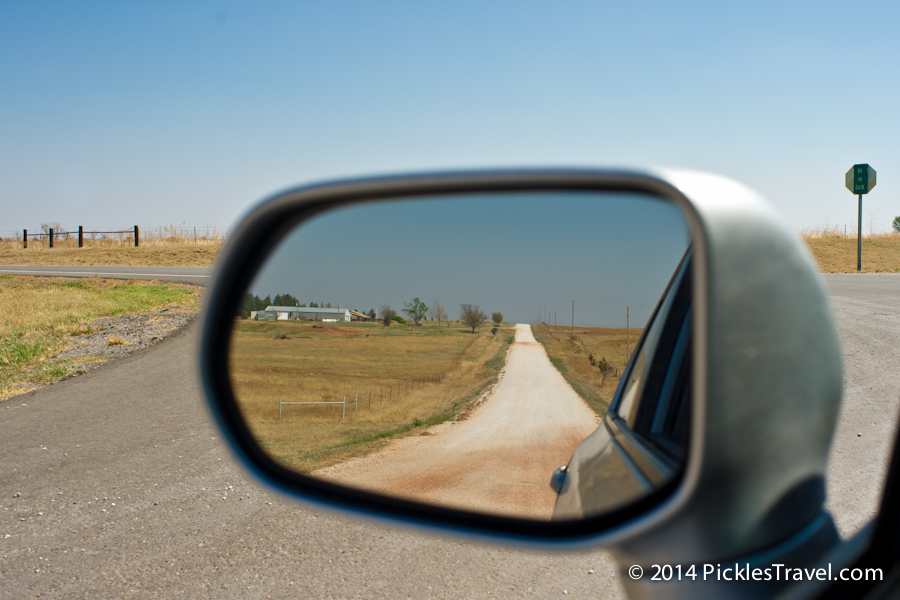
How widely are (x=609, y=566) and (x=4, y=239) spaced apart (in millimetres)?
82472

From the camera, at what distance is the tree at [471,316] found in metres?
1.57

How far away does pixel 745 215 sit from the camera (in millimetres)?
1126

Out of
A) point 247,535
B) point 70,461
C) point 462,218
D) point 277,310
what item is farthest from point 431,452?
point 70,461

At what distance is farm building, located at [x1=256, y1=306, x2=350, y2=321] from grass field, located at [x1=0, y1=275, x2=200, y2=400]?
32.4 ft

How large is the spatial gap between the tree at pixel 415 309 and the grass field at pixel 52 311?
34.5 feet

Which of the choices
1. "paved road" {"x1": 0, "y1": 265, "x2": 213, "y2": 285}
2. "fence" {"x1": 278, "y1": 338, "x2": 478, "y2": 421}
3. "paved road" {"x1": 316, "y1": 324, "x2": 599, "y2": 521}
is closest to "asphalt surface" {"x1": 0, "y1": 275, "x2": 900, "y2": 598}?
"paved road" {"x1": 316, "y1": 324, "x2": 599, "y2": 521}

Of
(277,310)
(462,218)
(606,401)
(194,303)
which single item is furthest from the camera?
(194,303)

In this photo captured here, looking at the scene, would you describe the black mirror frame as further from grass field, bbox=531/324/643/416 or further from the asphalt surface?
the asphalt surface

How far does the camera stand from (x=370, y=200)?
1813 mm

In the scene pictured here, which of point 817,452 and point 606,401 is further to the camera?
point 606,401

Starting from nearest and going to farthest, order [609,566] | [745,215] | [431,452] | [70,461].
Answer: [745,215] → [431,452] → [609,566] → [70,461]

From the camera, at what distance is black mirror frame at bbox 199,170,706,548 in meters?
1.19

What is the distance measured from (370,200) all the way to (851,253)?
1180 inches

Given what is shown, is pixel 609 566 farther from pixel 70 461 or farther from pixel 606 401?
pixel 70 461
